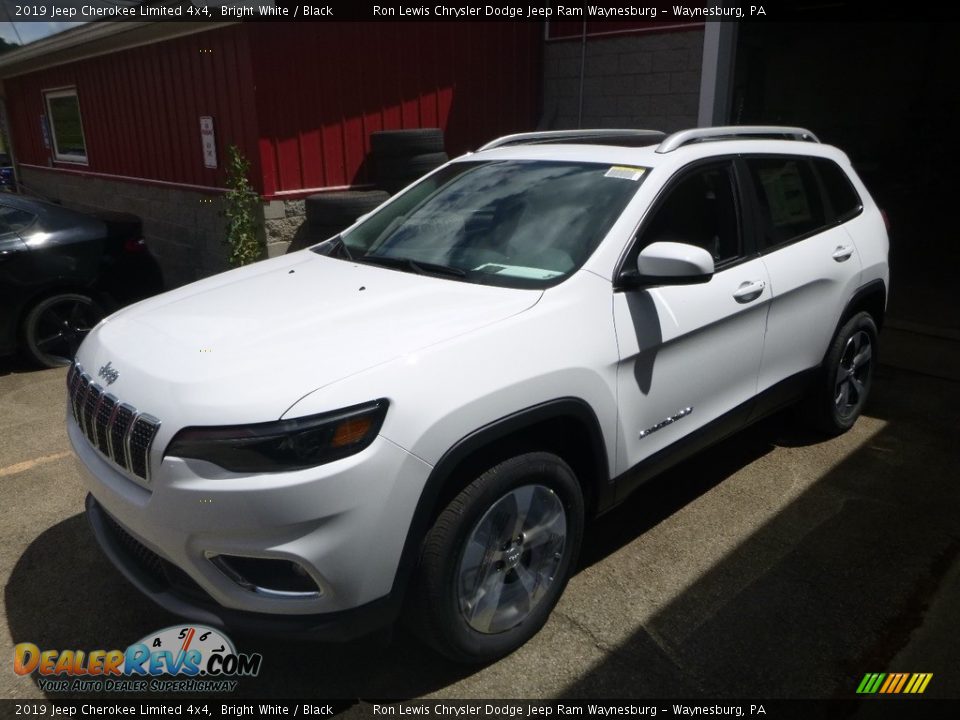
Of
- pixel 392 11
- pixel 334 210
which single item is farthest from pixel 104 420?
pixel 392 11

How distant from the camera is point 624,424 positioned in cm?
289

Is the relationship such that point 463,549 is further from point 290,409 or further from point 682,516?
point 682,516

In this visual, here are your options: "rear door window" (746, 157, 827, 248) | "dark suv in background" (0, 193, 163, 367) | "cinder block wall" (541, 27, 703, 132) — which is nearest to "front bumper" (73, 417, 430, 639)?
"rear door window" (746, 157, 827, 248)

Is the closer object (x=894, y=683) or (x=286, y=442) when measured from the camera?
(x=286, y=442)

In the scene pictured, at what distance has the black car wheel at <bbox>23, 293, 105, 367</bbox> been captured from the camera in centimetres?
604

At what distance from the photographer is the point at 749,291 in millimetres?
3406

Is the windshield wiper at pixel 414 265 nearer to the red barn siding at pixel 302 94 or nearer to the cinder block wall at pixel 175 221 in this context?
the red barn siding at pixel 302 94

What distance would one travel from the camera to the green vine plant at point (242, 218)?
716 centimetres

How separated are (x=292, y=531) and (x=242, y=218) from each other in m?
5.63

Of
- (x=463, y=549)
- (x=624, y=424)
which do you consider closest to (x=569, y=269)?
(x=624, y=424)

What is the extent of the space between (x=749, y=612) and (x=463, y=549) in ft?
4.24

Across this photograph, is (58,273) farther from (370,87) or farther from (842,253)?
(842,253)

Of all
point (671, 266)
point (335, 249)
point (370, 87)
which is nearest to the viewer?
point (671, 266)

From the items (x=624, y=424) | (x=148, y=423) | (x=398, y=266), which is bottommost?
(x=624, y=424)
